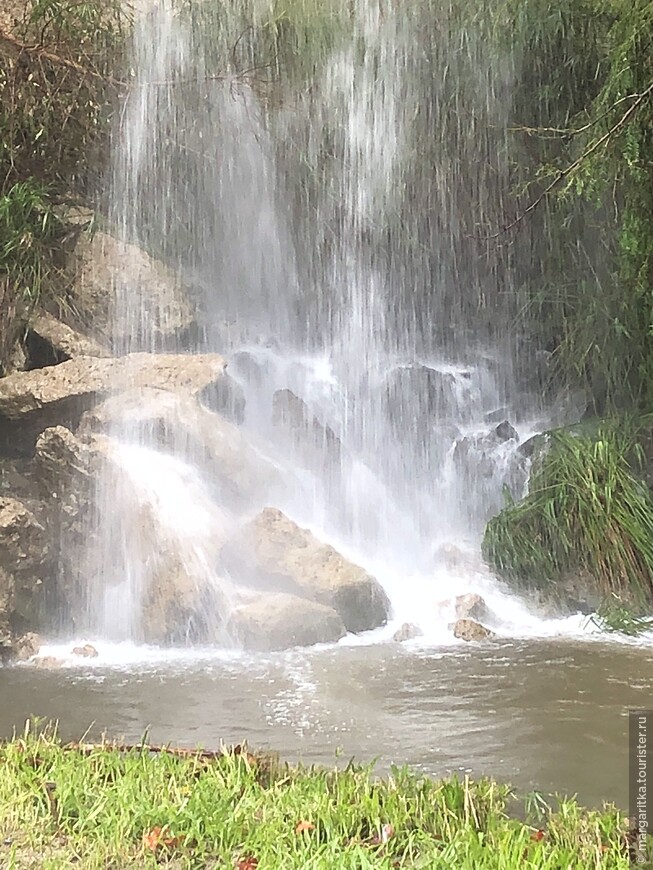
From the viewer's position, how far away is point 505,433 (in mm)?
8305

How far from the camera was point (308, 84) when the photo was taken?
9688 millimetres

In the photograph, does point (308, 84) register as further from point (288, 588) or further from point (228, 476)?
point (288, 588)

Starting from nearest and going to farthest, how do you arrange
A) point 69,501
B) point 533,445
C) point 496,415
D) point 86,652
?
1. point 86,652
2. point 69,501
3. point 533,445
4. point 496,415

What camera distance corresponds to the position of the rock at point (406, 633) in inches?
218

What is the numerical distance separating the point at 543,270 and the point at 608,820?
24.0 feet

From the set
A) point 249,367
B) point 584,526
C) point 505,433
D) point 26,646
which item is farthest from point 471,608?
point 249,367

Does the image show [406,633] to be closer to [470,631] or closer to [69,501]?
[470,631]

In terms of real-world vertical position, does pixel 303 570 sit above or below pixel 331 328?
below

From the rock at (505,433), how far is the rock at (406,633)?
303cm

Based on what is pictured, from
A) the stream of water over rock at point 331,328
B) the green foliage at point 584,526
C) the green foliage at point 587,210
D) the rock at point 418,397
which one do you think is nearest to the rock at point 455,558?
the stream of water over rock at point 331,328

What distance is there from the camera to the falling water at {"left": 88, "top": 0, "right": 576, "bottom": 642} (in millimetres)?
8812

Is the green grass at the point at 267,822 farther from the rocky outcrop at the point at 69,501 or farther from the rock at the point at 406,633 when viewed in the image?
the rocky outcrop at the point at 69,501

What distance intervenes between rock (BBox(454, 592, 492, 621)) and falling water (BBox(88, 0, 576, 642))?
2.40 meters

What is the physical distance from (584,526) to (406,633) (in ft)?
6.47
